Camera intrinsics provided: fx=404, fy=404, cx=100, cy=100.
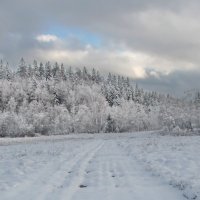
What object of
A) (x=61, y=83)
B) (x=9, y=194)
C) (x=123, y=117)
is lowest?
(x=9, y=194)

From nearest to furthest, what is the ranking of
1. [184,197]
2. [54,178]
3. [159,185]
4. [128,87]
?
[184,197] → [159,185] → [54,178] → [128,87]

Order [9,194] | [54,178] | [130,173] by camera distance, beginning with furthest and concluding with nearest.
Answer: [130,173] < [54,178] < [9,194]

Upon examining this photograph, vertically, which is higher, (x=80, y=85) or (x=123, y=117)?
(x=80, y=85)

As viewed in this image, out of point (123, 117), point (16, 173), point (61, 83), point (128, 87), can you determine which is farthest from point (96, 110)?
point (16, 173)

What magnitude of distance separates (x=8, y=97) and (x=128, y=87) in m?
66.5

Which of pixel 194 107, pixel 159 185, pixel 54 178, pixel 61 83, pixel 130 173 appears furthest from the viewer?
pixel 61 83

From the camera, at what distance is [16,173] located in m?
18.4

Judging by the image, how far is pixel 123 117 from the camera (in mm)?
144375

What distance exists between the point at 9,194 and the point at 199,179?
22.0ft

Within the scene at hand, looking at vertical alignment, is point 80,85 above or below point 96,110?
above

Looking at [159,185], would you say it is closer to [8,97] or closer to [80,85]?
[8,97]

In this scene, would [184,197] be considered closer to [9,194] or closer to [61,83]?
[9,194]

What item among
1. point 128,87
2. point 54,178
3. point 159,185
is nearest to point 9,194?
point 54,178

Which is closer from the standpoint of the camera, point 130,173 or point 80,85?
point 130,173
